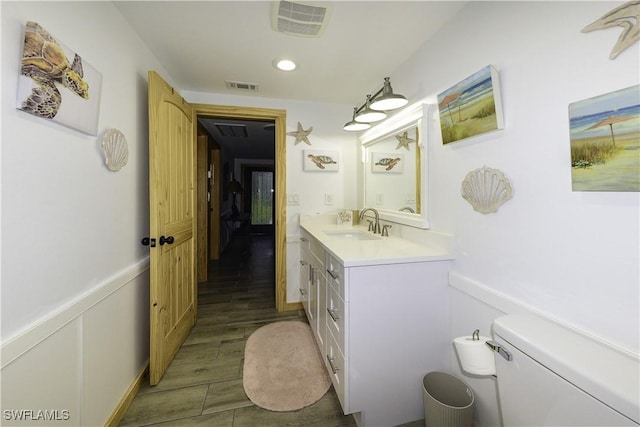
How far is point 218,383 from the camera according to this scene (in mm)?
1713

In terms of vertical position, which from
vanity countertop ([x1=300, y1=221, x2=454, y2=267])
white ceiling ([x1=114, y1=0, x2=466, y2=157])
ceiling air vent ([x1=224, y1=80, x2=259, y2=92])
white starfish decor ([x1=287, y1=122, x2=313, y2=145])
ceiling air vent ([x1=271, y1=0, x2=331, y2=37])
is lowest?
vanity countertop ([x1=300, y1=221, x2=454, y2=267])

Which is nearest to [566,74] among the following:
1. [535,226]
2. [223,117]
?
[535,226]

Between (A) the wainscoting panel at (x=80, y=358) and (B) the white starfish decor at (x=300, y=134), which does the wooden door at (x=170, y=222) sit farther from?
(B) the white starfish decor at (x=300, y=134)

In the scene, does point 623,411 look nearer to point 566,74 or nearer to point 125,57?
point 566,74

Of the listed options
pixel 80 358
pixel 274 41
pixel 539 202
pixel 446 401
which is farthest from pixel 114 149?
pixel 446 401

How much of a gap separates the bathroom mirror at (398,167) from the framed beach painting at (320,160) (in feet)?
1.10

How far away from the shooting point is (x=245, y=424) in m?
1.41

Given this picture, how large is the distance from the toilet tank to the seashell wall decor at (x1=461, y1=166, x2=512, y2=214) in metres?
0.49

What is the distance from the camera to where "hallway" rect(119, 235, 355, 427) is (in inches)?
56.5

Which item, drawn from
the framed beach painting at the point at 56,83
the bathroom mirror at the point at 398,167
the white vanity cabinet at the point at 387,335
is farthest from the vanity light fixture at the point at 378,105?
the framed beach painting at the point at 56,83

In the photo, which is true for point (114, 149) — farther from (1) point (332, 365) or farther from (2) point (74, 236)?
(1) point (332, 365)

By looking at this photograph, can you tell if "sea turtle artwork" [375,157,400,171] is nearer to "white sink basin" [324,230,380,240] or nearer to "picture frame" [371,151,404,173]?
"picture frame" [371,151,404,173]

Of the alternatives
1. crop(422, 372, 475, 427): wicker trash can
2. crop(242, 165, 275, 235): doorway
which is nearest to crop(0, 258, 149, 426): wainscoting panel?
crop(422, 372, 475, 427): wicker trash can

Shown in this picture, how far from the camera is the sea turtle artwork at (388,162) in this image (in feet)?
7.00
